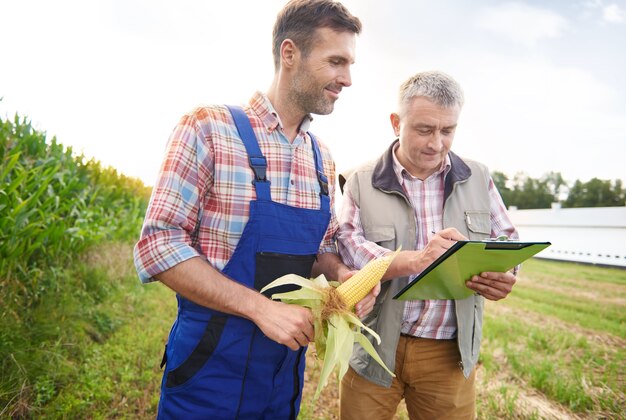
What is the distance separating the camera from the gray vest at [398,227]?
2059 mm

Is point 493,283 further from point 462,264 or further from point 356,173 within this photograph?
point 356,173

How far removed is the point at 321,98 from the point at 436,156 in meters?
0.77

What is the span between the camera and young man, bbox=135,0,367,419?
138 cm

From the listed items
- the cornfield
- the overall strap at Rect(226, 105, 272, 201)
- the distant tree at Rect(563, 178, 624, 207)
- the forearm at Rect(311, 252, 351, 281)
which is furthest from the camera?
the distant tree at Rect(563, 178, 624, 207)

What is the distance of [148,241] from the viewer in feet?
4.55

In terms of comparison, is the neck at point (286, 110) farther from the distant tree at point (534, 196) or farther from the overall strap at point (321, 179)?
the distant tree at point (534, 196)

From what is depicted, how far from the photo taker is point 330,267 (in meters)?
1.93

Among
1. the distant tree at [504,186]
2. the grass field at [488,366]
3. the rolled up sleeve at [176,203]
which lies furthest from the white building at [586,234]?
the distant tree at [504,186]

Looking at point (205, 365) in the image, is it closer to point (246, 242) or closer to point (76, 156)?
point (246, 242)

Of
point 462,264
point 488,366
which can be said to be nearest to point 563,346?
point 488,366

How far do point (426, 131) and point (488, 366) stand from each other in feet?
12.2

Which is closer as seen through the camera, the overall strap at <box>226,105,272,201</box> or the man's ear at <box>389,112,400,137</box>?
the overall strap at <box>226,105,272,201</box>

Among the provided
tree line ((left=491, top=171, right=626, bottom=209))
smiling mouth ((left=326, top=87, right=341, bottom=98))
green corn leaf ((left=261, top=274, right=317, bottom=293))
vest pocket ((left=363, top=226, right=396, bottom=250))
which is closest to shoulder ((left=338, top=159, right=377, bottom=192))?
vest pocket ((left=363, top=226, right=396, bottom=250))

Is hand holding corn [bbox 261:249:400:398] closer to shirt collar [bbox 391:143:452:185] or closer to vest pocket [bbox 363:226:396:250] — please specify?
vest pocket [bbox 363:226:396:250]
